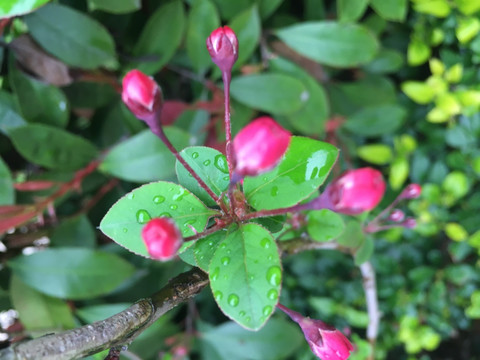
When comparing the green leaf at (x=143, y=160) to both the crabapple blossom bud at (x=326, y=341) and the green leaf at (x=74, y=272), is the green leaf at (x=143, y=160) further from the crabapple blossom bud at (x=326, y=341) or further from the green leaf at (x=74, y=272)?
the crabapple blossom bud at (x=326, y=341)

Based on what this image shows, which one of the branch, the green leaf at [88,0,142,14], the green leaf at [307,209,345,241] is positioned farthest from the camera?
the green leaf at [88,0,142,14]

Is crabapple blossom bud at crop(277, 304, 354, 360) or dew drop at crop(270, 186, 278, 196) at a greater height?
dew drop at crop(270, 186, 278, 196)

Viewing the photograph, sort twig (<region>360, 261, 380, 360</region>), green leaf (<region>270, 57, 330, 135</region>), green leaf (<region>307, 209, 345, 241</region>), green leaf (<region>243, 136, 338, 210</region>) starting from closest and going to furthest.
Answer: green leaf (<region>243, 136, 338, 210</region>) < green leaf (<region>307, 209, 345, 241</region>) < twig (<region>360, 261, 380, 360</region>) < green leaf (<region>270, 57, 330, 135</region>)

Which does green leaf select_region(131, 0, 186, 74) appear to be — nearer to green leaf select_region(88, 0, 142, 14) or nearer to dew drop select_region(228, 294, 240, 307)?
green leaf select_region(88, 0, 142, 14)

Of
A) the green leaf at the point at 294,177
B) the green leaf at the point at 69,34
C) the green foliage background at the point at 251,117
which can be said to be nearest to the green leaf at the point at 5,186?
the green foliage background at the point at 251,117

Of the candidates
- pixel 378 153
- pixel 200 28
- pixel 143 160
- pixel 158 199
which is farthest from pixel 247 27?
pixel 158 199

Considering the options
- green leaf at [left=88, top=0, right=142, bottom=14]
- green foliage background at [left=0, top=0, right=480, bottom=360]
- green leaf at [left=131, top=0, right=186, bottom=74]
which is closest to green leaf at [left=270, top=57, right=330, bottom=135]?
green foliage background at [left=0, top=0, right=480, bottom=360]
